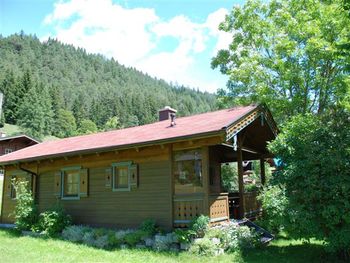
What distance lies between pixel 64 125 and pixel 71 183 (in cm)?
7241

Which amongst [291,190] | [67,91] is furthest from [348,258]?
[67,91]

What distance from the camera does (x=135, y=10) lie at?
12469 mm

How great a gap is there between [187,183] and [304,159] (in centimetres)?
428

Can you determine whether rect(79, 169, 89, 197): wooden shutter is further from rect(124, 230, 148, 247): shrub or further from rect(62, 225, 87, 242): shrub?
rect(124, 230, 148, 247): shrub

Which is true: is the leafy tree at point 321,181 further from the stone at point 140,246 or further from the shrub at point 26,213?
the shrub at point 26,213

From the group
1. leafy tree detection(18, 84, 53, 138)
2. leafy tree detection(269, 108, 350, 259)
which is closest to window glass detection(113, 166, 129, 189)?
leafy tree detection(269, 108, 350, 259)

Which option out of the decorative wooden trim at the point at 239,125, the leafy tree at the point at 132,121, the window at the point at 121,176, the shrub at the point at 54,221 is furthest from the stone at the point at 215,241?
the leafy tree at the point at 132,121

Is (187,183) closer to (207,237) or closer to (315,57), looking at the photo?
(207,237)

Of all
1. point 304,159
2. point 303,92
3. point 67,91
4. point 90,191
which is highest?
point 67,91

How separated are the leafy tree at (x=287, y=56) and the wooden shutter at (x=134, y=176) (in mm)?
10570

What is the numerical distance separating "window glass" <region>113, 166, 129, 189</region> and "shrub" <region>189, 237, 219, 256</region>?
385cm

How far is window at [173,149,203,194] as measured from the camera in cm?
1176

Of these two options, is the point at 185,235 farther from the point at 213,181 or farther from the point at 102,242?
the point at 213,181

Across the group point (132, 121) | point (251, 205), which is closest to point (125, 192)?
point (251, 205)
